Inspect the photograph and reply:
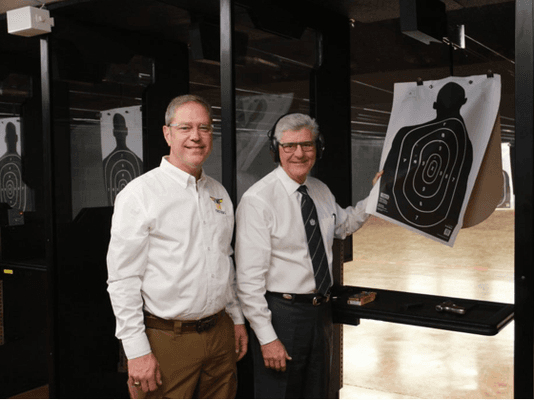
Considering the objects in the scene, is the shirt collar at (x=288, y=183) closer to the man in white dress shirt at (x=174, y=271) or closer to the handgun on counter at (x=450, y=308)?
the man in white dress shirt at (x=174, y=271)

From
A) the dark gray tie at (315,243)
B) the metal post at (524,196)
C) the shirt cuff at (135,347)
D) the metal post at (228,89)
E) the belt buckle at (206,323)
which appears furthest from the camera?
the metal post at (228,89)

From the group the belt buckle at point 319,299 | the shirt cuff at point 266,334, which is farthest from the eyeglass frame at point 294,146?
the shirt cuff at point 266,334

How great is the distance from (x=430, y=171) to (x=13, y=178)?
3.21 meters

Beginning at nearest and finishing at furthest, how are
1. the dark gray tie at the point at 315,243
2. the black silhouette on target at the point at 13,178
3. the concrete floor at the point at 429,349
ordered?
the dark gray tie at the point at 315,243
the concrete floor at the point at 429,349
the black silhouette on target at the point at 13,178

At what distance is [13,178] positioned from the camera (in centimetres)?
434

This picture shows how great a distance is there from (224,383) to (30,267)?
5.71ft

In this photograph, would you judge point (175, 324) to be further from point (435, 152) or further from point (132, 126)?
point (132, 126)

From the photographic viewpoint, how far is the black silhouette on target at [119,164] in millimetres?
3635

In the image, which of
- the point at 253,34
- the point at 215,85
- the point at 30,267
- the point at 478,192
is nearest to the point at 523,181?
the point at 478,192

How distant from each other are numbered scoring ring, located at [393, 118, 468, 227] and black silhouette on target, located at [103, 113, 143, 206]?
1765 millimetres

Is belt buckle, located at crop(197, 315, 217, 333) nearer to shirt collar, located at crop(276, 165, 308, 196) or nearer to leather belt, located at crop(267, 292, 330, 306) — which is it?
leather belt, located at crop(267, 292, 330, 306)

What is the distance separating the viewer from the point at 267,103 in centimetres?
326

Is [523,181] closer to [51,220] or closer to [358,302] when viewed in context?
[358,302]

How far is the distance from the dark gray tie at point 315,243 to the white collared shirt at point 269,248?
2 centimetres
